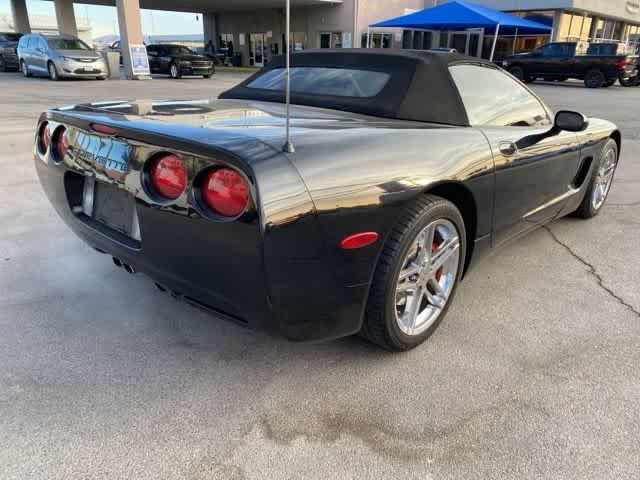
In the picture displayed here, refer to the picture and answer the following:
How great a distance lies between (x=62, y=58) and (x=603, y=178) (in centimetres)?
1885

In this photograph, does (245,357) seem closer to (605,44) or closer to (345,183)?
(345,183)

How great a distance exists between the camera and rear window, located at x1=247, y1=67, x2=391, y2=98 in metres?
2.82

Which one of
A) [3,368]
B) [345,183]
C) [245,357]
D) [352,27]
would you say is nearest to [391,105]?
[345,183]

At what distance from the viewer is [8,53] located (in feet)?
76.4

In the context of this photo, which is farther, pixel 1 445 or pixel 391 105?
pixel 391 105

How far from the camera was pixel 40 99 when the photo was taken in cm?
1275

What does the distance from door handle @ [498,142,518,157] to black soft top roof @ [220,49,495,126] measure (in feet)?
0.77

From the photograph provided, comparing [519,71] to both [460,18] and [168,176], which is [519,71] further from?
[168,176]

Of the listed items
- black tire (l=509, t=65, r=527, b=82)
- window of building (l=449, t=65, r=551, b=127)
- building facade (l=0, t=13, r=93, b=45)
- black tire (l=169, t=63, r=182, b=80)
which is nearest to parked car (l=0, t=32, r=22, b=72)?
black tire (l=169, t=63, r=182, b=80)

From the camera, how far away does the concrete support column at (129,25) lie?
19.9 m

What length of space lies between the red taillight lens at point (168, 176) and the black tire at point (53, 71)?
1941 cm

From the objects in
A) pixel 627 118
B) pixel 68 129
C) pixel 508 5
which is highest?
pixel 508 5

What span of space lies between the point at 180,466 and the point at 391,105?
1.94m

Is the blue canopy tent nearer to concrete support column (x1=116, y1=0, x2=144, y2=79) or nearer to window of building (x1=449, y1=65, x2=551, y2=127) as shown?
concrete support column (x1=116, y1=0, x2=144, y2=79)
